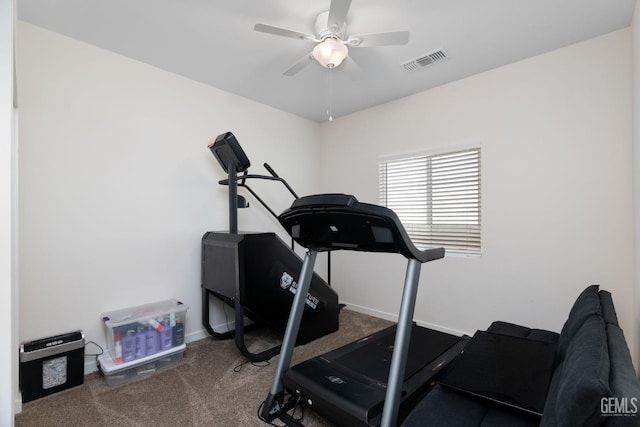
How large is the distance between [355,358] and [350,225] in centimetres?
106

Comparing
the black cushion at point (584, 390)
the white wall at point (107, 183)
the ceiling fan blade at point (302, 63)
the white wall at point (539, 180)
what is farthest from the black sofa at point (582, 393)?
the white wall at point (107, 183)

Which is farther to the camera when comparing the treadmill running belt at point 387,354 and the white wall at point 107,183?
the white wall at point 107,183

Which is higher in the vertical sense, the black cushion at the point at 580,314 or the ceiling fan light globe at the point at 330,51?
the ceiling fan light globe at the point at 330,51

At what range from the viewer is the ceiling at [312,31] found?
6.24 feet

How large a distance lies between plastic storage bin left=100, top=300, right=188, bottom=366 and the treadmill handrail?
145 centimetres

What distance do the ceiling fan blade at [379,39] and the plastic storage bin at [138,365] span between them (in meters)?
2.64

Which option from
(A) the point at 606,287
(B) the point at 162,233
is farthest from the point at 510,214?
(B) the point at 162,233

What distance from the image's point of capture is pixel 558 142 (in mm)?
2365

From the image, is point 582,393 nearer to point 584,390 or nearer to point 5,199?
point 584,390

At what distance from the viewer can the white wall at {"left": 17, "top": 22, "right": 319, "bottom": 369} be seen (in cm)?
207

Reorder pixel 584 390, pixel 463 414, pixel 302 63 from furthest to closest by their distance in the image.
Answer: pixel 302 63
pixel 463 414
pixel 584 390

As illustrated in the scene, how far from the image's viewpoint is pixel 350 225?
1.49m

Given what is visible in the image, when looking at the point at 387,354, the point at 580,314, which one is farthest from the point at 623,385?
the point at 387,354

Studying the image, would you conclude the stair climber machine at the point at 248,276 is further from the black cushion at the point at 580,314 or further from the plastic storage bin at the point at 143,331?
the black cushion at the point at 580,314
